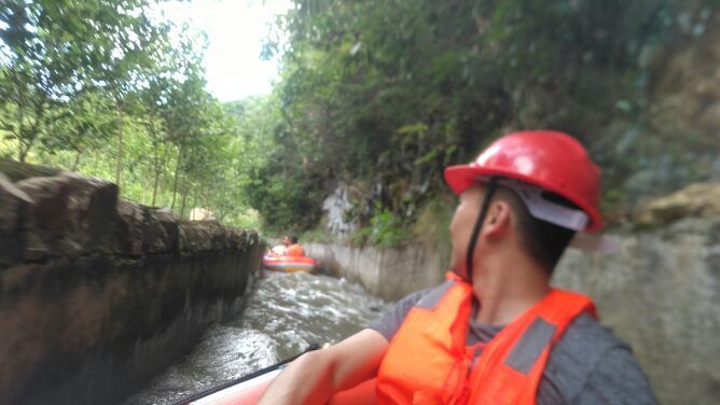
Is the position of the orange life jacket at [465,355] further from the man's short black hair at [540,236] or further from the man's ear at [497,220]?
the man's ear at [497,220]

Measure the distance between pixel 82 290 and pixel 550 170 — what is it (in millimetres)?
2176

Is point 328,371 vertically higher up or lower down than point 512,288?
lower down

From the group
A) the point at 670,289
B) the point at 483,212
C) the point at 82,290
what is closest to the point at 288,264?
the point at 82,290

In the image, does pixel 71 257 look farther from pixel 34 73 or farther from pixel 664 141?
pixel 664 141

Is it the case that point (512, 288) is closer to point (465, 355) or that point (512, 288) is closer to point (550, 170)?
point (465, 355)

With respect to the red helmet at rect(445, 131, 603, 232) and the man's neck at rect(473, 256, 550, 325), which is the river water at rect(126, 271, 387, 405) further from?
the red helmet at rect(445, 131, 603, 232)

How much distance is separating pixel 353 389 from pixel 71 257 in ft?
4.71

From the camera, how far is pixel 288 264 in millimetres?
13070

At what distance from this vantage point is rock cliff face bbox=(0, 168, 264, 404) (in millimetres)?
1900

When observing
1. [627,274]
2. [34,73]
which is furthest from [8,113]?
[627,274]

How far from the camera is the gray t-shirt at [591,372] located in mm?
1185

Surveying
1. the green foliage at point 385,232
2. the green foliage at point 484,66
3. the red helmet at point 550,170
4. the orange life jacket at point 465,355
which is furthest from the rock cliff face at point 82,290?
the green foliage at point 385,232

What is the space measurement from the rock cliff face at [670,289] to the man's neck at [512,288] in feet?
Result: 3.23

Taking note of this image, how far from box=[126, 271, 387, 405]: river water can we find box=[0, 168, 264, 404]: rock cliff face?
0.70ft
